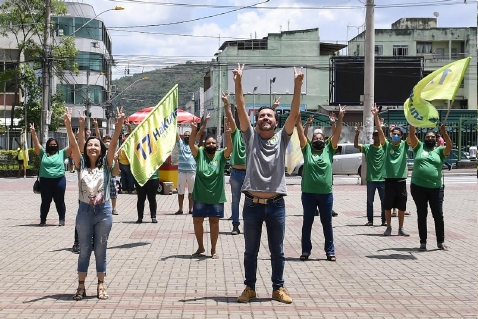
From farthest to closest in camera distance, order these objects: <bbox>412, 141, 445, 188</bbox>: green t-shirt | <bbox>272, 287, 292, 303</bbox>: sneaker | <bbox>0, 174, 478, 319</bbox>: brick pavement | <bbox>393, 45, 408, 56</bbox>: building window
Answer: <bbox>393, 45, 408, 56</bbox>: building window → <bbox>412, 141, 445, 188</bbox>: green t-shirt → <bbox>272, 287, 292, 303</bbox>: sneaker → <bbox>0, 174, 478, 319</bbox>: brick pavement

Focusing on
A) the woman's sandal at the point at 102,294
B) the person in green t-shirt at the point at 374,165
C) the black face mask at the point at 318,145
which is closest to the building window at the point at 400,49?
the person in green t-shirt at the point at 374,165

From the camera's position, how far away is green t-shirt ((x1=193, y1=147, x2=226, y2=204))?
10.4 meters

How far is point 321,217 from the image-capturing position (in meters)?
10.5

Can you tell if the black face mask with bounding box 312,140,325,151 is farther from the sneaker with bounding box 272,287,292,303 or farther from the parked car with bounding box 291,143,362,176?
the parked car with bounding box 291,143,362,176

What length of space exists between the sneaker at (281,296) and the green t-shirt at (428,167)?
440 centimetres

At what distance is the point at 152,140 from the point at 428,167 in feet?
13.4

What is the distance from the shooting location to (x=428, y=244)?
473 inches

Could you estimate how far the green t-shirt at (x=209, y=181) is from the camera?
10.4 metres

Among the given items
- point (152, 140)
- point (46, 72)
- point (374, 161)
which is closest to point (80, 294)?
point (152, 140)

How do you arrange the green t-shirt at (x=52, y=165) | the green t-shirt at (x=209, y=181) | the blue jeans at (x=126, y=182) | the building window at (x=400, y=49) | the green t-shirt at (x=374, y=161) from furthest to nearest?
the building window at (x=400, y=49), the blue jeans at (x=126, y=182), the green t-shirt at (x=374, y=161), the green t-shirt at (x=52, y=165), the green t-shirt at (x=209, y=181)

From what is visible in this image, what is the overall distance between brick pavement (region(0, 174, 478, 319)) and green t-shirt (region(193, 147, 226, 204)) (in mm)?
850

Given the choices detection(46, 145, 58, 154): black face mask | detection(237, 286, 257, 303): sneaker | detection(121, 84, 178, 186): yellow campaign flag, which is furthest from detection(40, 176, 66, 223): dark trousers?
detection(237, 286, 257, 303): sneaker

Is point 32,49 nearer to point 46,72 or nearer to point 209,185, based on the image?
point 46,72

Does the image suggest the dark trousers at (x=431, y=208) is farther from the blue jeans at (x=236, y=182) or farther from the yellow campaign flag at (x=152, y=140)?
the yellow campaign flag at (x=152, y=140)
